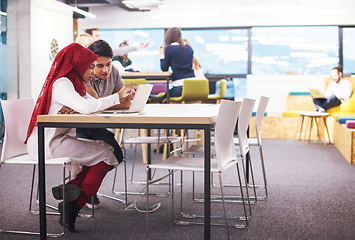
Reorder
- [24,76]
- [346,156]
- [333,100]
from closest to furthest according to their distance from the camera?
[346,156] → [333,100] → [24,76]

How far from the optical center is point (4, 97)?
6512mm

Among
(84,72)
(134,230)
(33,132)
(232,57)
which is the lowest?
(134,230)

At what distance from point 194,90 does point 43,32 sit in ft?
13.7

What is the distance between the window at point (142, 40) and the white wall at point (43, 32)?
1.75 meters

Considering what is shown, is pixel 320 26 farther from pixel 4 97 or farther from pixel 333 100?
pixel 4 97

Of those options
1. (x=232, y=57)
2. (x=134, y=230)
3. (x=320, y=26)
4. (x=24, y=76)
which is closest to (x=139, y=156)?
(x=134, y=230)

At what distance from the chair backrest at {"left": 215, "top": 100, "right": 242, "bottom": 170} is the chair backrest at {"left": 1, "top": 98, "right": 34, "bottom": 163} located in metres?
1.29

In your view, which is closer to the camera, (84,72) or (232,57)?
(84,72)

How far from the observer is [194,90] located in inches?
183

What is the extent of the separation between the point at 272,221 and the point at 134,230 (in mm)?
846

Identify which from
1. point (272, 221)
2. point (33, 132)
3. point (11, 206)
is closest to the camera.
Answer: point (33, 132)

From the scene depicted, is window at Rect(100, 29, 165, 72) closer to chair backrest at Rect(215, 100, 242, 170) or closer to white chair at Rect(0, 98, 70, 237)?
white chair at Rect(0, 98, 70, 237)

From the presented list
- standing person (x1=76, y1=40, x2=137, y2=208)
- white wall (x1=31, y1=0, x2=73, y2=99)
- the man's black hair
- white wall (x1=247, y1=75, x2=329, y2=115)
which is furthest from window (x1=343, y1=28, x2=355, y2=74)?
the man's black hair

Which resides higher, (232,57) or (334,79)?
(232,57)
